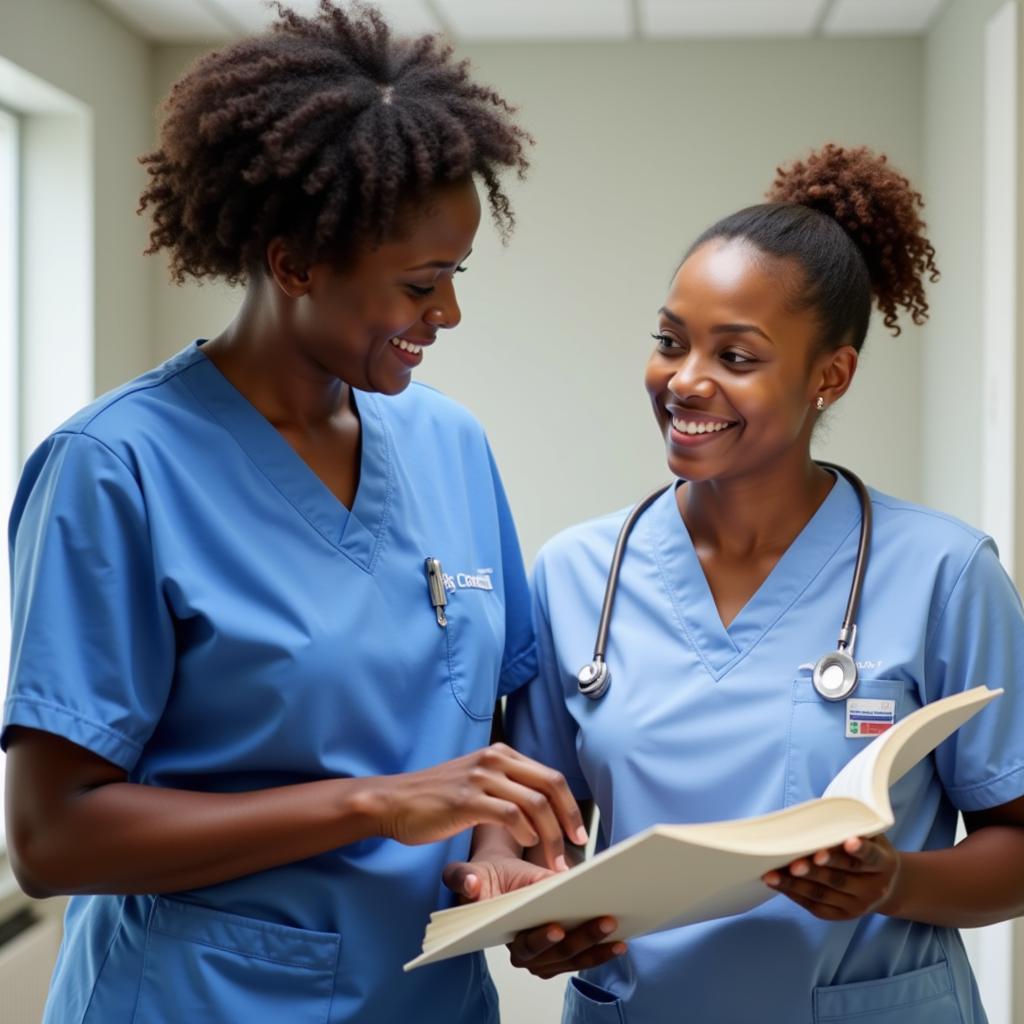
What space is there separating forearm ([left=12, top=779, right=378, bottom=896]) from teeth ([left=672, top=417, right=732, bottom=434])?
50cm

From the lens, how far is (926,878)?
1.17 metres

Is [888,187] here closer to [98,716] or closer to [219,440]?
[219,440]

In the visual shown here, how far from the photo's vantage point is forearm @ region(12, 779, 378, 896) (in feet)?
3.29

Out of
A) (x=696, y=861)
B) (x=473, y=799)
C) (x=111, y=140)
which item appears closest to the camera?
(x=696, y=861)

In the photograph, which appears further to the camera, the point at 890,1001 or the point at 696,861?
the point at 890,1001

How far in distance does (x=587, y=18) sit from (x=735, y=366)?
7.64 ft

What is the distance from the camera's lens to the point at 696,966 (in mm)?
1239

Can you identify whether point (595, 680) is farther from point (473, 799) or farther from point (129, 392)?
point (129, 392)

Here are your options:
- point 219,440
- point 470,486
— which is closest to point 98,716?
point 219,440

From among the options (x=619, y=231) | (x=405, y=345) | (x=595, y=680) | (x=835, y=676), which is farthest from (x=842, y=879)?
(x=619, y=231)

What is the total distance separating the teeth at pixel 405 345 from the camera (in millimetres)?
1151

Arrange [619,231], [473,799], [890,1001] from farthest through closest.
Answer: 1. [619,231]
2. [890,1001]
3. [473,799]

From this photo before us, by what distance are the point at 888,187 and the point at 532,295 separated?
2.23m

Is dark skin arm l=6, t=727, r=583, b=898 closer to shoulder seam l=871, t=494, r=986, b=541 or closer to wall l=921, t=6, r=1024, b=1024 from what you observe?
shoulder seam l=871, t=494, r=986, b=541
